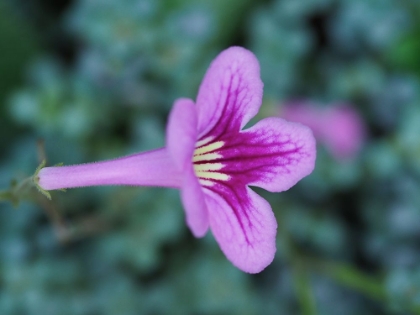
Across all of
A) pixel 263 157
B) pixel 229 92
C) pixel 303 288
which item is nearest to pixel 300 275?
pixel 303 288

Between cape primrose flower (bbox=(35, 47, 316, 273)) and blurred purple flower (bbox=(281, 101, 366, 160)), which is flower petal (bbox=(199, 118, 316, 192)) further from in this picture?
blurred purple flower (bbox=(281, 101, 366, 160))

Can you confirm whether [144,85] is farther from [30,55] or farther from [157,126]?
[30,55]

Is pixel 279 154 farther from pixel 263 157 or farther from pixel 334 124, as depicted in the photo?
pixel 334 124

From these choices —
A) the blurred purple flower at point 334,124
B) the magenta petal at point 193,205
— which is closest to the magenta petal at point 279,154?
the magenta petal at point 193,205

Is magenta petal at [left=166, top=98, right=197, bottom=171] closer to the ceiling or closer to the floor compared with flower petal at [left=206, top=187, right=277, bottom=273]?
closer to the ceiling

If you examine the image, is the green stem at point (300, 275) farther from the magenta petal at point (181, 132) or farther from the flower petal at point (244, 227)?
the magenta petal at point (181, 132)

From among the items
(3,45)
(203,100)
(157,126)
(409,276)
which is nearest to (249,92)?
(203,100)

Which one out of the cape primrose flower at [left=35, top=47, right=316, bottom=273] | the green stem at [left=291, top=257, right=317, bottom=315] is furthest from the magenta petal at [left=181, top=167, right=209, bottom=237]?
the green stem at [left=291, top=257, right=317, bottom=315]
